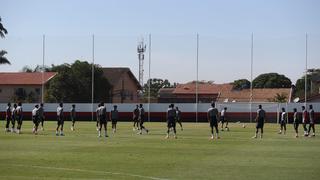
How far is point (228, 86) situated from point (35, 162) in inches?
4249

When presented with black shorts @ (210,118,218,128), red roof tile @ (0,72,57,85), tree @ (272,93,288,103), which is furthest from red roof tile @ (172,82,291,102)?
black shorts @ (210,118,218,128)

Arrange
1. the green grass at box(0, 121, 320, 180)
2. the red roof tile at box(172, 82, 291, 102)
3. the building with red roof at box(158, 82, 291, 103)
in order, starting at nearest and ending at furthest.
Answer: the green grass at box(0, 121, 320, 180) < the building with red roof at box(158, 82, 291, 103) < the red roof tile at box(172, 82, 291, 102)

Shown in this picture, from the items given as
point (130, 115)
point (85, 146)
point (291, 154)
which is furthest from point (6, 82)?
point (291, 154)

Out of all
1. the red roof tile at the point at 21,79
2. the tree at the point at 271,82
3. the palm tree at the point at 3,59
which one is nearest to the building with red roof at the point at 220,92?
the tree at the point at 271,82

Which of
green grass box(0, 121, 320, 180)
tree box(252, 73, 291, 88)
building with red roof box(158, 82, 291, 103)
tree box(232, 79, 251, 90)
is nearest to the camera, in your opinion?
green grass box(0, 121, 320, 180)

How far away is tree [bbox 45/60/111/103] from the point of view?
274ft

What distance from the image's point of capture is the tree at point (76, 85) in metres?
83.6

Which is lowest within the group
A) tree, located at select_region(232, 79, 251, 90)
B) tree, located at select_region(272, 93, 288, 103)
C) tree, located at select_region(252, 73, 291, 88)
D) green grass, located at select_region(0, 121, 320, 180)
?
green grass, located at select_region(0, 121, 320, 180)

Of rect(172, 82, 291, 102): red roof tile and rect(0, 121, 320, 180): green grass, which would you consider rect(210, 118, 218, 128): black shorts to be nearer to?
rect(0, 121, 320, 180): green grass

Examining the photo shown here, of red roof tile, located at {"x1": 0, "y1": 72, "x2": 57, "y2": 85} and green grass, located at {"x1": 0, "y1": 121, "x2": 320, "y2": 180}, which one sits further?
red roof tile, located at {"x1": 0, "y1": 72, "x2": 57, "y2": 85}

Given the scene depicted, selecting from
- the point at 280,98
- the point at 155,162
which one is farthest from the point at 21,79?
the point at 155,162

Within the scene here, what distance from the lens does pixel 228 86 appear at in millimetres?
126562

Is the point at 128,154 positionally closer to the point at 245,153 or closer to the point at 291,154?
the point at 245,153

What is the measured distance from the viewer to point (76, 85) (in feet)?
276
